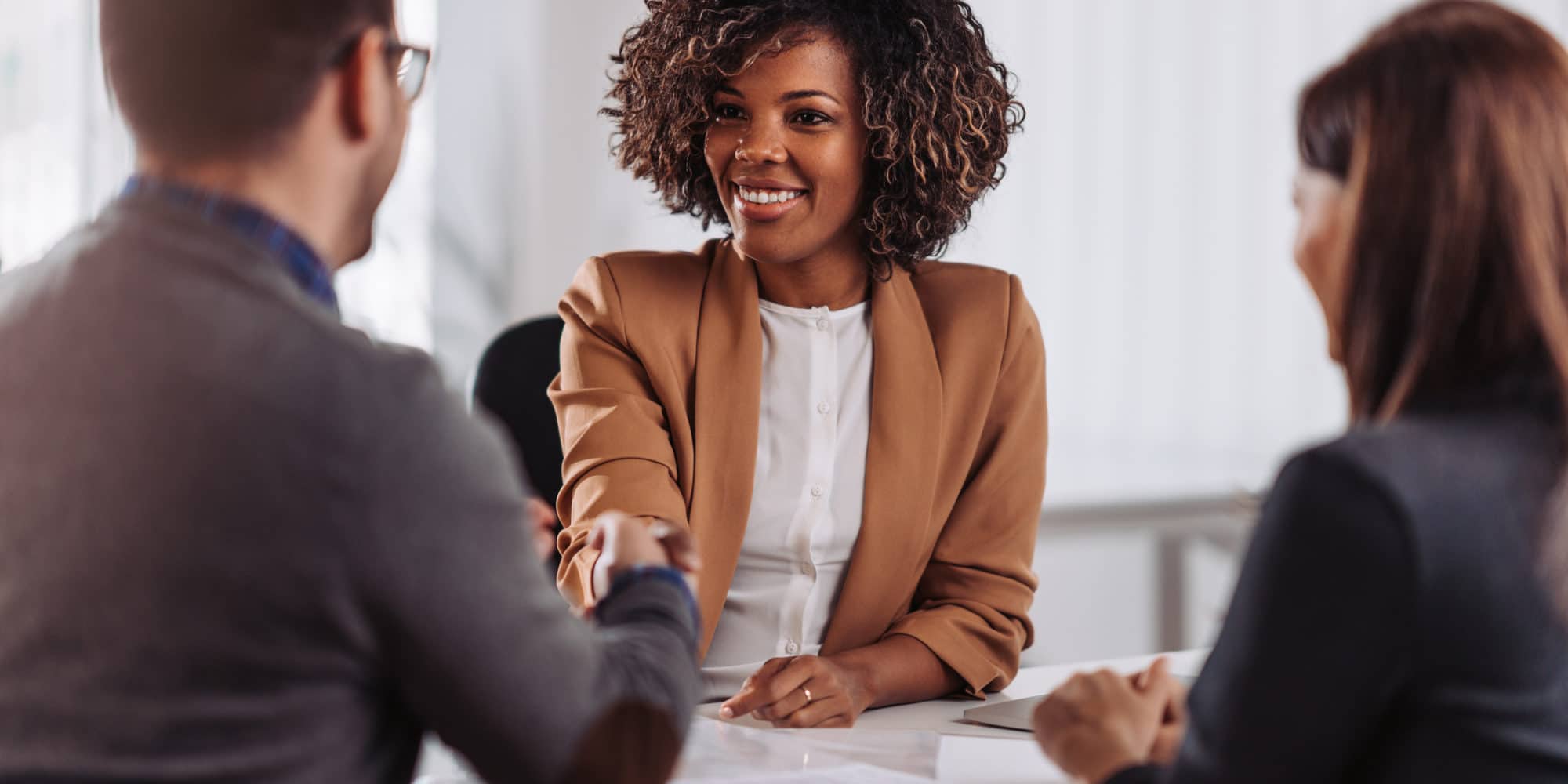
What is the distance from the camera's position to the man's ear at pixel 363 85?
90 cm

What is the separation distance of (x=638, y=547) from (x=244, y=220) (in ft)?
1.21

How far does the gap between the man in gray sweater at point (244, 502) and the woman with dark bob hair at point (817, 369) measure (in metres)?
0.81

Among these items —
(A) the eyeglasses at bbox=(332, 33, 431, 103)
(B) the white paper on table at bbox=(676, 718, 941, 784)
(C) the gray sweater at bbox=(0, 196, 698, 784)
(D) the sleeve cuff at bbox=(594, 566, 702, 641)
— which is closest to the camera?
(C) the gray sweater at bbox=(0, 196, 698, 784)

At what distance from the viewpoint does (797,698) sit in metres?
1.47

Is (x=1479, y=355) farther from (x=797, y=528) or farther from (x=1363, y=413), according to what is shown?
(x=797, y=528)

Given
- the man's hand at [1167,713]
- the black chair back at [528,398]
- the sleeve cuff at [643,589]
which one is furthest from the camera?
the black chair back at [528,398]

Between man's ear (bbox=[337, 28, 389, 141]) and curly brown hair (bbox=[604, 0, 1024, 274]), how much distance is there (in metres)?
0.95

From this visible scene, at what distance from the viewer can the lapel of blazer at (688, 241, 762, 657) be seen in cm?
175

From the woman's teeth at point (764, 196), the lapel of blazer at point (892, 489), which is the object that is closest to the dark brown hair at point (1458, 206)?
the lapel of blazer at point (892, 489)

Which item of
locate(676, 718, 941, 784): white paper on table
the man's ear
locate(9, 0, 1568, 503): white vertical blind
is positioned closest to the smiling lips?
locate(676, 718, 941, 784): white paper on table

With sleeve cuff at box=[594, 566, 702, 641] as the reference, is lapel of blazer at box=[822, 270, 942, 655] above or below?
below

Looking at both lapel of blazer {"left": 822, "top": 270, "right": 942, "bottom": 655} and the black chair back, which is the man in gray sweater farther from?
the black chair back

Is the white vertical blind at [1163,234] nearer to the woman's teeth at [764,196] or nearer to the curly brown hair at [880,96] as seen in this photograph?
the curly brown hair at [880,96]

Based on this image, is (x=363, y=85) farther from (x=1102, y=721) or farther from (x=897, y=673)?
(x=897, y=673)
